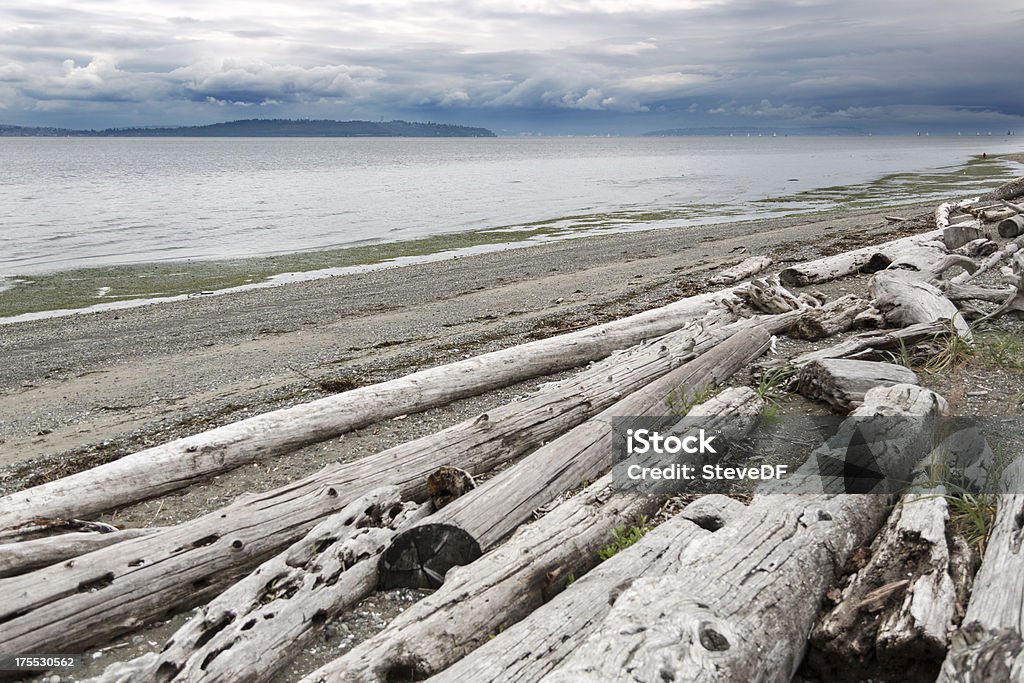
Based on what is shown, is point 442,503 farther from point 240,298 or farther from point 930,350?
point 240,298

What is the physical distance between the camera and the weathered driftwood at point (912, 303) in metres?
8.66

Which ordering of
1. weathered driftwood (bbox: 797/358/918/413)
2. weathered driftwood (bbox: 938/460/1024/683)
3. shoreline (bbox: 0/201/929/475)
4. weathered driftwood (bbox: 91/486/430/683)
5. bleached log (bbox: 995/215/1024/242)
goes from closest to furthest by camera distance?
weathered driftwood (bbox: 938/460/1024/683)
weathered driftwood (bbox: 91/486/430/683)
weathered driftwood (bbox: 797/358/918/413)
shoreline (bbox: 0/201/929/475)
bleached log (bbox: 995/215/1024/242)

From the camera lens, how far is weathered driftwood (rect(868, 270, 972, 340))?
341 inches

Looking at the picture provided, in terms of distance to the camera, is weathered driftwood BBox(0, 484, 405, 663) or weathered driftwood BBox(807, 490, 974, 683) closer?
weathered driftwood BBox(807, 490, 974, 683)

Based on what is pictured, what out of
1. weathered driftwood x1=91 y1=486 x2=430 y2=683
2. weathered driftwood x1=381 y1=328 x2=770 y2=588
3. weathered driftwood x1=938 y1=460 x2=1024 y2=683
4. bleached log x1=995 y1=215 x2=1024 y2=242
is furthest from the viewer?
bleached log x1=995 y1=215 x2=1024 y2=242

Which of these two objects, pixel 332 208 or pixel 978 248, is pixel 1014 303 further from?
pixel 332 208

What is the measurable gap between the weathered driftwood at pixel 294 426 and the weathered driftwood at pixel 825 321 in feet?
6.55

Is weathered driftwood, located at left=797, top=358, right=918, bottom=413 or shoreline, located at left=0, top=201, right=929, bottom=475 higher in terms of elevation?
weathered driftwood, located at left=797, top=358, right=918, bottom=413

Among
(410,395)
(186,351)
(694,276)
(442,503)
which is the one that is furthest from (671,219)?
(442,503)

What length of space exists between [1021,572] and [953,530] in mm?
711

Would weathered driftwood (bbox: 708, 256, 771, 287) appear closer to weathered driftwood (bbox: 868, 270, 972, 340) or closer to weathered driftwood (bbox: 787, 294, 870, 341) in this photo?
weathered driftwood (bbox: 868, 270, 972, 340)

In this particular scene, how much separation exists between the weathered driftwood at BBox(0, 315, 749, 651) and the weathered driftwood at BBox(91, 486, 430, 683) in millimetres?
334

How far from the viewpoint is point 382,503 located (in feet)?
17.1

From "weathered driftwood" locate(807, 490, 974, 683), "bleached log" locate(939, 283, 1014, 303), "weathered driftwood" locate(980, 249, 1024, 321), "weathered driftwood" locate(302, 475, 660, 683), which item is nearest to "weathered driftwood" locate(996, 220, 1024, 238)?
"bleached log" locate(939, 283, 1014, 303)
